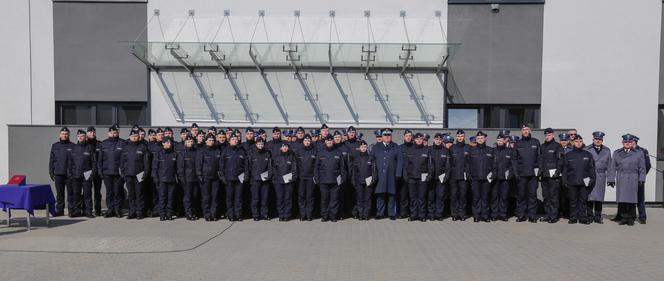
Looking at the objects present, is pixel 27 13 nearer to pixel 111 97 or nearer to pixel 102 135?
pixel 111 97

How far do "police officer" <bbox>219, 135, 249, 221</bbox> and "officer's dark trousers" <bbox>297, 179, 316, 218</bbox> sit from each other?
Result: 4.28 feet

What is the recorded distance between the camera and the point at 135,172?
1033 centimetres

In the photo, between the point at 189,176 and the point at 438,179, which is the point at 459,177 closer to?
the point at 438,179

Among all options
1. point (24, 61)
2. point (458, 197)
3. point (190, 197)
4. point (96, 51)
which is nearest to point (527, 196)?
point (458, 197)

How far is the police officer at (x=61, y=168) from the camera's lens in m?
10.7

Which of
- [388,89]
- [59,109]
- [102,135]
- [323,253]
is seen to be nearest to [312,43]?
[388,89]

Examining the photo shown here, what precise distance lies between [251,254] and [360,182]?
155 inches

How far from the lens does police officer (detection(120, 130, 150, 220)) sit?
10344 mm

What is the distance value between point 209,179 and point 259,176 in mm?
1157

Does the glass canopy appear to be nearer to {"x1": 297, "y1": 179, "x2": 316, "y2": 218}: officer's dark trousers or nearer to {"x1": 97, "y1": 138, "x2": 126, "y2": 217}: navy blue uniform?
{"x1": 97, "y1": 138, "x2": 126, "y2": 217}: navy blue uniform

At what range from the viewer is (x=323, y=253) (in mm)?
7160

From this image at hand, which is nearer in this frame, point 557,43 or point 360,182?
point 360,182

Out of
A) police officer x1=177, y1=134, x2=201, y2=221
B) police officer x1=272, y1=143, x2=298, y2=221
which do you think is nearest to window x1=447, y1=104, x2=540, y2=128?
police officer x1=272, y1=143, x2=298, y2=221

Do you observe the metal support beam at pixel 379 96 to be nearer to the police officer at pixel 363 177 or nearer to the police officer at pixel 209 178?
the police officer at pixel 363 177
